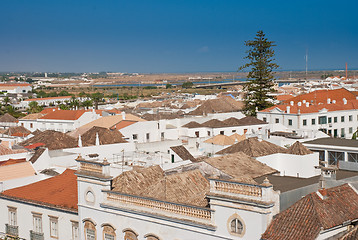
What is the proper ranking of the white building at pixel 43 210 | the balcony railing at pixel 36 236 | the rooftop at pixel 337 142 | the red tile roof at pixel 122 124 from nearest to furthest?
the white building at pixel 43 210
the balcony railing at pixel 36 236
the rooftop at pixel 337 142
the red tile roof at pixel 122 124

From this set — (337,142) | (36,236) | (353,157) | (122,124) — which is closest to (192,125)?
(122,124)

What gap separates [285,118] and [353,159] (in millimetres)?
28784

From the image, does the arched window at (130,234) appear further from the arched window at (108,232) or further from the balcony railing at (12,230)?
the balcony railing at (12,230)

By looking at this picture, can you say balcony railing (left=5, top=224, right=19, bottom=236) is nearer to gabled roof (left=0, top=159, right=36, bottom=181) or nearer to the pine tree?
gabled roof (left=0, top=159, right=36, bottom=181)

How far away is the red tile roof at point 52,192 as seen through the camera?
24794 mm

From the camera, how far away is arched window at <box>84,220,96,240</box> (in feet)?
72.4

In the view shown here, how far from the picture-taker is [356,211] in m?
18.0

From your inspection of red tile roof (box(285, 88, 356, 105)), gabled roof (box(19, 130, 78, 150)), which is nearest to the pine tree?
red tile roof (box(285, 88, 356, 105))

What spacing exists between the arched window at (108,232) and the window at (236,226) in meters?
5.77

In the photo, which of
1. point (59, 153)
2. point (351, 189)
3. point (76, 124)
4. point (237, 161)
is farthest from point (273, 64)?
point (351, 189)

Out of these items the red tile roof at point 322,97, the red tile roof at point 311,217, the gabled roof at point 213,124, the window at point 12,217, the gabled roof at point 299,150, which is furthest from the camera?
the red tile roof at point 322,97

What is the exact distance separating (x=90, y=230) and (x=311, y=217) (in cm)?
971

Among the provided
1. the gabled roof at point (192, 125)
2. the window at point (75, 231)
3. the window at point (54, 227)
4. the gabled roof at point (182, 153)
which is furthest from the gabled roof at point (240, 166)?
the gabled roof at point (192, 125)

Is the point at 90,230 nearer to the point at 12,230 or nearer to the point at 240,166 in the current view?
the point at 12,230
